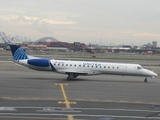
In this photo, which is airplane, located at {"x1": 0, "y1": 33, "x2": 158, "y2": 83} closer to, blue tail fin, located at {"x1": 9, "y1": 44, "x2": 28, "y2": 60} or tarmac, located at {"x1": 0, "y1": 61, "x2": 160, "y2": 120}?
blue tail fin, located at {"x1": 9, "y1": 44, "x2": 28, "y2": 60}

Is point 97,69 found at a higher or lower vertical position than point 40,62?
lower

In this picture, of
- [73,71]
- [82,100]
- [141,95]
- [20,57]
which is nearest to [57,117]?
[82,100]

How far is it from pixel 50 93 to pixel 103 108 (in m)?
7.02

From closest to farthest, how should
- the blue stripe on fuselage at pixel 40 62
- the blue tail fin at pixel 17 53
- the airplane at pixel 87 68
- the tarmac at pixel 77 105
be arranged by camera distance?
1. the tarmac at pixel 77 105
2. the airplane at pixel 87 68
3. the blue stripe on fuselage at pixel 40 62
4. the blue tail fin at pixel 17 53

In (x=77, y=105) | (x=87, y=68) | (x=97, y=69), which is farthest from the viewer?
(x=87, y=68)

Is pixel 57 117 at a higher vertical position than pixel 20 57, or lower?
lower

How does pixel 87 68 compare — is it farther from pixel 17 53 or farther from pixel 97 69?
pixel 17 53

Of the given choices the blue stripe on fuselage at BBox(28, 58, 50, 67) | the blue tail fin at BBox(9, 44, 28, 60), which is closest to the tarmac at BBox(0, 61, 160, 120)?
the blue stripe on fuselage at BBox(28, 58, 50, 67)

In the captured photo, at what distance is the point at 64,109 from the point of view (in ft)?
56.6

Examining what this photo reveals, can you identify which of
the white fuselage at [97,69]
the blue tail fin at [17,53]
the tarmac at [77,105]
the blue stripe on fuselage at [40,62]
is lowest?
the tarmac at [77,105]

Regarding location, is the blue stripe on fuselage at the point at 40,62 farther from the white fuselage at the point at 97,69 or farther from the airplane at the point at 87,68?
the white fuselage at the point at 97,69

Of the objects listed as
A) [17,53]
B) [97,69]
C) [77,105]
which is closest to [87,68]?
[97,69]

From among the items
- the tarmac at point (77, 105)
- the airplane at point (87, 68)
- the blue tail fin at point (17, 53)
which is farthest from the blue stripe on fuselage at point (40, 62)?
the tarmac at point (77, 105)

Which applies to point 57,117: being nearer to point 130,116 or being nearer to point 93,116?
point 93,116
